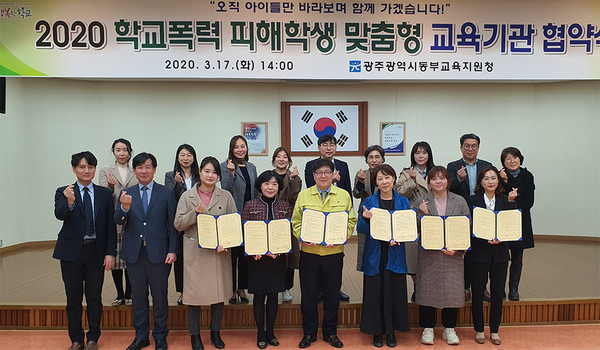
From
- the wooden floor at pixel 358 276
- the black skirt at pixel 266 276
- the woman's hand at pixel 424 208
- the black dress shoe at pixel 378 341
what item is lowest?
the black dress shoe at pixel 378 341

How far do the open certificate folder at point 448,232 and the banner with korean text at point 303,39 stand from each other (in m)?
1.49

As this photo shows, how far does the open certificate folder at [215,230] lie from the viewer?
9.05ft

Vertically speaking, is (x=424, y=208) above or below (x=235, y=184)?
below

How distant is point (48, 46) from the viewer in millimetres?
3430

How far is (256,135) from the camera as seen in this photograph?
20.3 ft

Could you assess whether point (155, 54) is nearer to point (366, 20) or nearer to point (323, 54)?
point (323, 54)

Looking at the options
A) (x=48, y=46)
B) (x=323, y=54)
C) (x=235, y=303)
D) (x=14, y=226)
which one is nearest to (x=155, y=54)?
(x=48, y=46)

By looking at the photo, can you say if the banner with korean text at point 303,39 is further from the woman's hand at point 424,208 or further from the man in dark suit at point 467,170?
the woman's hand at point 424,208

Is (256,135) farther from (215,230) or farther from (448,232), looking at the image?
(448,232)

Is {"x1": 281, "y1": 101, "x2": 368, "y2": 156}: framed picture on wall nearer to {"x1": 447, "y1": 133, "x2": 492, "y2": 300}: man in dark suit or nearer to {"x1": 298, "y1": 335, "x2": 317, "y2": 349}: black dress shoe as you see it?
{"x1": 447, "y1": 133, "x2": 492, "y2": 300}: man in dark suit

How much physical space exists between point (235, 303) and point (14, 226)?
4.61m

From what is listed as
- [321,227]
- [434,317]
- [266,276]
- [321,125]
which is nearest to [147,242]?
[266,276]

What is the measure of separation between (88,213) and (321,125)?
13.4ft

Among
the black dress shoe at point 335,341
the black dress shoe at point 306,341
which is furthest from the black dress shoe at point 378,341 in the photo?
the black dress shoe at point 306,341
